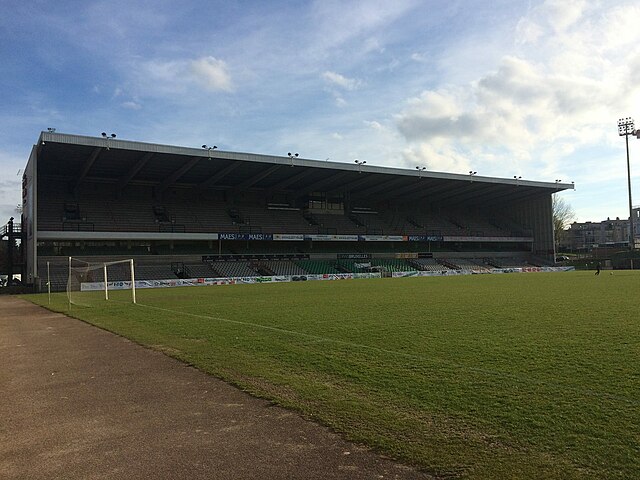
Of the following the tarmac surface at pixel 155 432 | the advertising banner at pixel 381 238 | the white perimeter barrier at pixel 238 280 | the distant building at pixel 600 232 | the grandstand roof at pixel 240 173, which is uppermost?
the grandstand roof at pixel 240 173

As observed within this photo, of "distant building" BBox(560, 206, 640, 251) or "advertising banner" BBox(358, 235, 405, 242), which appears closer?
"advertising banner" BBox(358, 235, 405, 242)

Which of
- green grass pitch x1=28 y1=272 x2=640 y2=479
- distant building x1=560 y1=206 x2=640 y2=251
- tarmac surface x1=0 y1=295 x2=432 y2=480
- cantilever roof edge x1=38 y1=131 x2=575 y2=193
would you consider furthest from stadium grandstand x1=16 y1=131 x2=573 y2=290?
distant building x1=560 y1=206 x2=640 y2=251

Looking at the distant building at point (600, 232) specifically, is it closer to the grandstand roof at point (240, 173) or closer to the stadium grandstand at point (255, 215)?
the stadium grandstand at point (255, 215)

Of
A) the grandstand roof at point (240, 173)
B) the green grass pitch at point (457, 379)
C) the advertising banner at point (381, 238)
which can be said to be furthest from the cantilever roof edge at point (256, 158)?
the green grass pitch at point (457, 379)

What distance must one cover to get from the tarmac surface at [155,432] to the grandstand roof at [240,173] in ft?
123

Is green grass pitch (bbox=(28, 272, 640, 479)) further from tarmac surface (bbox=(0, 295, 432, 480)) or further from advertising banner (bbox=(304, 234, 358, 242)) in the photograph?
advertising banner (bbox=(304, 234, 358, 242))

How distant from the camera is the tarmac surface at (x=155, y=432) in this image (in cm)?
397

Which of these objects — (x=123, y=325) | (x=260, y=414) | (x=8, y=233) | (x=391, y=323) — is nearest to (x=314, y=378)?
(x=260, y=414)

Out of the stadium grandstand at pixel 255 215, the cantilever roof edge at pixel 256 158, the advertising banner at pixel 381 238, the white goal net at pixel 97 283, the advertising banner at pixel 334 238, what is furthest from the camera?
the advertising banner at pixel 381 238

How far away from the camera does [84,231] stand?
4591 centimetres

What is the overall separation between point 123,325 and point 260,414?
10.2 metres

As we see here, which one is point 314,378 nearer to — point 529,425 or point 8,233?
point 529,425

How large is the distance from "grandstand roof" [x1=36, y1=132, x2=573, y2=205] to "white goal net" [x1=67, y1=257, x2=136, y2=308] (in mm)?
9878

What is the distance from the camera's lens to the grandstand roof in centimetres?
4256
